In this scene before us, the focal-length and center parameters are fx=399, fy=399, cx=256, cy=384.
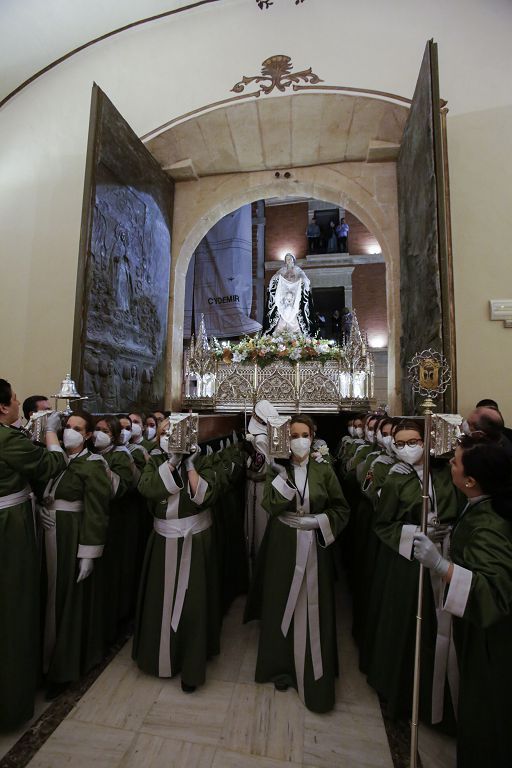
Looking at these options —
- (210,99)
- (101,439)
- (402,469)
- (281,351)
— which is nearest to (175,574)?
(101,439)

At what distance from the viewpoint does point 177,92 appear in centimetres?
687

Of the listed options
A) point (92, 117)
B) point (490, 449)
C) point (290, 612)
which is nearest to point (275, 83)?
point (92, 117)

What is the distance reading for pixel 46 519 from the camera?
2.77m

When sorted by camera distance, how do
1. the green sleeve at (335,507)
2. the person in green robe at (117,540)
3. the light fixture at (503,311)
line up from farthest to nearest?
1. the light fixture at (503,311)
2. the person in green robe at (117,540)
3. the green sleeve at (335,507)

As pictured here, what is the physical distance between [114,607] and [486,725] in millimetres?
2646

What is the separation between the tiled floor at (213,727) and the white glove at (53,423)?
1.77 metres

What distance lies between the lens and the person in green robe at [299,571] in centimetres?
264

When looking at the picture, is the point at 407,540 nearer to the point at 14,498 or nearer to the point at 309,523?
the point at 309,523

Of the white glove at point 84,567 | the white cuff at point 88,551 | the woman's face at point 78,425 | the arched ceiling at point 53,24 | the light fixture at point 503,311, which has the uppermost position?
the arched ceiling at point 53,24

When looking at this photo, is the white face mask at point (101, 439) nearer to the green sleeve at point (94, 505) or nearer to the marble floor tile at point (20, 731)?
the green sleeve at point (94, 505)

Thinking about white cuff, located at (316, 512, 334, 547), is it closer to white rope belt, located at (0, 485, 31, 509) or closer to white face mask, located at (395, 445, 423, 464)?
white face mask, located at (395, 445, 423, 464)

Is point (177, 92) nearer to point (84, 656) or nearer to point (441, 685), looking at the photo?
point (84, 656)

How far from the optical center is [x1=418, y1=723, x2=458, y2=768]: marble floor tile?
2156 mm

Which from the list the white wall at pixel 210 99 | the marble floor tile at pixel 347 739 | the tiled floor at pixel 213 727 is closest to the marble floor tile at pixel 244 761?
the tiled floor at pixel 213 727
